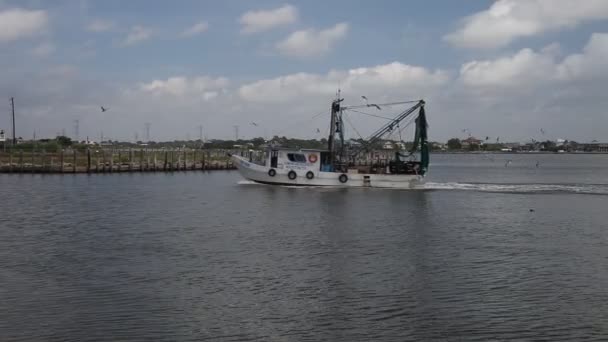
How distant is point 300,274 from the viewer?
790 inches

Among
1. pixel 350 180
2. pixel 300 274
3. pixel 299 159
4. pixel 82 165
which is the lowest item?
pixel 300 274

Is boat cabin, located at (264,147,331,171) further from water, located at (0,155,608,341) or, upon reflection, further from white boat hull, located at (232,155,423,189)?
water, located at (0,155,608,341)

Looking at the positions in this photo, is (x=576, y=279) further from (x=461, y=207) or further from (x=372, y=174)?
(x=372, y=174)

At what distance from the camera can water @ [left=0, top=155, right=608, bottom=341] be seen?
14.5m

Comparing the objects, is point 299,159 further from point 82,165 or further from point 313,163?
point 82,165

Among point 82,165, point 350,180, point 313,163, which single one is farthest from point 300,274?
point 82,165

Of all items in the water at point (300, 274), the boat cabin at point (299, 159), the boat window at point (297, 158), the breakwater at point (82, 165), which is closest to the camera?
the water at point (300, 274)

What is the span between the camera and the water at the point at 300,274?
14.5 m

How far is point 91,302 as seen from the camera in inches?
640

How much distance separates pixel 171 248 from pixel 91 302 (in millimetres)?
8219

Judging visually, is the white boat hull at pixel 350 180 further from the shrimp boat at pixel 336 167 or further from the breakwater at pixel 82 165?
the breakwater at pixel 82 165

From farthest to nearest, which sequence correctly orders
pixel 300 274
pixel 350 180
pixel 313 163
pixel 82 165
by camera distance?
pixel 82 165, pixel 313 163, pixel 350 180, pixel 300 274

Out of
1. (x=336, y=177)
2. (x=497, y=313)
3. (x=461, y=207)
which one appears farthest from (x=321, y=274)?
(x=336, y=177)

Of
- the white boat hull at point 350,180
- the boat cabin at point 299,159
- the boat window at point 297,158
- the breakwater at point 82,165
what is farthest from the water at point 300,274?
the breakwater at point 82,165
